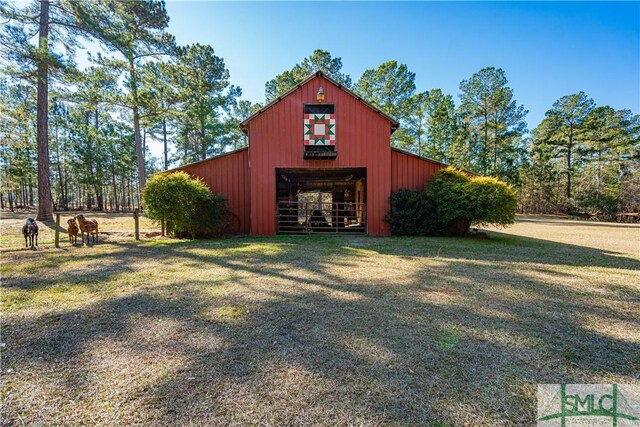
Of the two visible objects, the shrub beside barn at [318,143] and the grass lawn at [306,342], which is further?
the shrub beside barn at [318,143]

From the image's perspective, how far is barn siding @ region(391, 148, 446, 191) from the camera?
11312mm

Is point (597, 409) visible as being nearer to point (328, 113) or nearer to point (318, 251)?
point (318, 251)

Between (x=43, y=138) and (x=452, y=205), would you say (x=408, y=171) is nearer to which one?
(x=452, y=205)

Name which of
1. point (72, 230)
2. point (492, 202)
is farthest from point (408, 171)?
point (72, 230)

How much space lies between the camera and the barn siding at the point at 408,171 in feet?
37.1

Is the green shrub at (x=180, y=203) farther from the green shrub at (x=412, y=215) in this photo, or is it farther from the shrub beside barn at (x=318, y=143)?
A: the green shrub at (x=412, y=215)

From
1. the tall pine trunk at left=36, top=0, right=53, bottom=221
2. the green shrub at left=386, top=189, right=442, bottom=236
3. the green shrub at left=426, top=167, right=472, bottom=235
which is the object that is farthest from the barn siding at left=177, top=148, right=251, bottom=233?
the tall pine trunk at left=36, top=0, right=53, bottom=221

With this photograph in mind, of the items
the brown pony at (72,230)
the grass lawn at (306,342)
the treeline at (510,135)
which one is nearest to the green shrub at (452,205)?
the grass lawn at (306,342)

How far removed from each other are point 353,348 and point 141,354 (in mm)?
1922

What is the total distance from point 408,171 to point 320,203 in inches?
159

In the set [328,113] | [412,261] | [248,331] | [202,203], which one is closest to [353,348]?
[248,331]

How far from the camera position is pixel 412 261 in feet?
20.6

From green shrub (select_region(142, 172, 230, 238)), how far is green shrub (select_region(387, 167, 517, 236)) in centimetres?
702

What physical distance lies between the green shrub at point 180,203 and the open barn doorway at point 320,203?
272 centimetres
